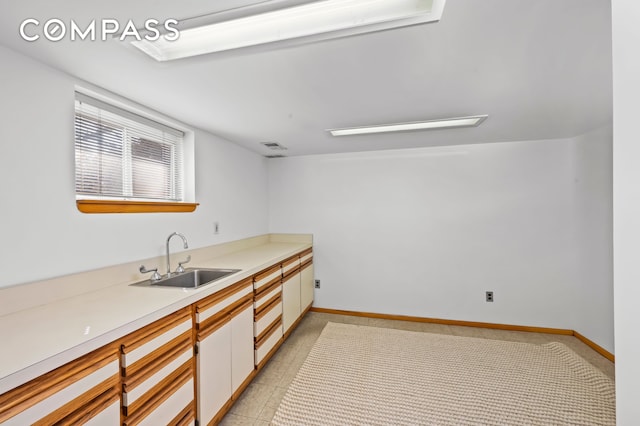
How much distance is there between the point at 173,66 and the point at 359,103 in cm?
123

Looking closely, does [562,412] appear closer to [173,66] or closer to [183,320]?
[183,320]

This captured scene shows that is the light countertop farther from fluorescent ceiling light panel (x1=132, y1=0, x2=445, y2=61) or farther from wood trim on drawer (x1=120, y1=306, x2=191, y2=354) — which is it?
fluorescent ceiling light panel (x1=132, y1=0, x2=445, y2=61)

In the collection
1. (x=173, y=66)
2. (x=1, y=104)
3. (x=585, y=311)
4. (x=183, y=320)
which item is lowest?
(x=585, y=311)

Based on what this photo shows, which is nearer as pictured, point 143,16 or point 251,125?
point 143,16

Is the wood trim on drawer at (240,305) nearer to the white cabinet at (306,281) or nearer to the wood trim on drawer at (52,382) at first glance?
the wood trim on drawer at (52,382)

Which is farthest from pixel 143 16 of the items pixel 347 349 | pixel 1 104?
pixel 347 349

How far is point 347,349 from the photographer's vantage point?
2.90 meters

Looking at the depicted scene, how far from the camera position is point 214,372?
70.2 inches

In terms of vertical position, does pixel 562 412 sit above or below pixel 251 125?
below

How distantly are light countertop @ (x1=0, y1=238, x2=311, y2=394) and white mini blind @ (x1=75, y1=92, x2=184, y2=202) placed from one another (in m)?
0.69

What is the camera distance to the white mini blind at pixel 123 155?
5.73ft

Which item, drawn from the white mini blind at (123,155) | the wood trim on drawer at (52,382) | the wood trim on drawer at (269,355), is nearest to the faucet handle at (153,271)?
the white mini blind at (123,155)

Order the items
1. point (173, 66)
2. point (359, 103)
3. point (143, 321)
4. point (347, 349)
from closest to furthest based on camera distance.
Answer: point (143, 321) → point (173, 66) → point (359, 103) → point (347, 349)

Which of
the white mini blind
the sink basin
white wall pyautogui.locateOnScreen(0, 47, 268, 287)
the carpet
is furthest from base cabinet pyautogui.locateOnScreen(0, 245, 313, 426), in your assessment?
the white mini blind
